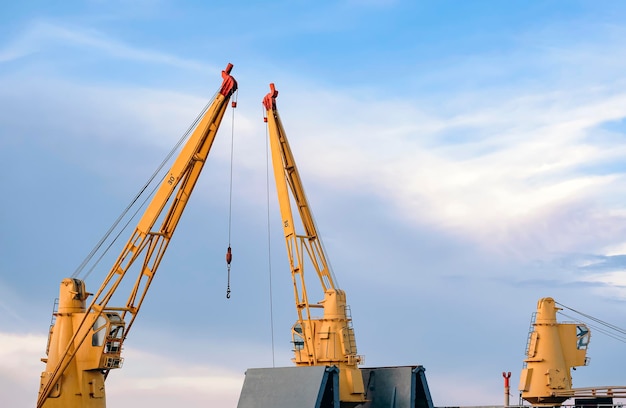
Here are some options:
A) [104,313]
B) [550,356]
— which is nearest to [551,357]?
[550,356]

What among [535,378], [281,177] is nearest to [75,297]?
[281,177]

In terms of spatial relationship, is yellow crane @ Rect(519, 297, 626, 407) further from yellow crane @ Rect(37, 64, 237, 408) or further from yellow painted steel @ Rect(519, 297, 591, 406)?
yellow crane @ Rect(37, 64, 237, 408)

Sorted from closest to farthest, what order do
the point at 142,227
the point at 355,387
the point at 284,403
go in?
the point at 284,403 < the point at 355,387 < the point at 142,227

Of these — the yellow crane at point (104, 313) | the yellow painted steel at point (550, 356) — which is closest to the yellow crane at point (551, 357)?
the yellow painted steel at point (550, 356)

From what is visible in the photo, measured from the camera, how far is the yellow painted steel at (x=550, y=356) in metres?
67.4

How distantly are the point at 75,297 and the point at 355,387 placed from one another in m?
19.3

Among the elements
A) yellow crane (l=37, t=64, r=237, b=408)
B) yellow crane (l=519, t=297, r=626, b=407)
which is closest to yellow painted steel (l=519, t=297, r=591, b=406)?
yellow crane (l=519, t=297, r=626, b=407)

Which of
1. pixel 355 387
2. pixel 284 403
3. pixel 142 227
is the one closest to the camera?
pixel 284 403

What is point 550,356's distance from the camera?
223ft

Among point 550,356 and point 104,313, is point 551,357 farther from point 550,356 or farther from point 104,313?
point 104,313

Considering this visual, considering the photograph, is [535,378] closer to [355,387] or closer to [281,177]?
[355,387]

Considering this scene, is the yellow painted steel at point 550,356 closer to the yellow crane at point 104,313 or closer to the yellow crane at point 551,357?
the yellow crane at point 551,357

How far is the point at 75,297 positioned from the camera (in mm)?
70188

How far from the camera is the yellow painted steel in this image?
6738cm
